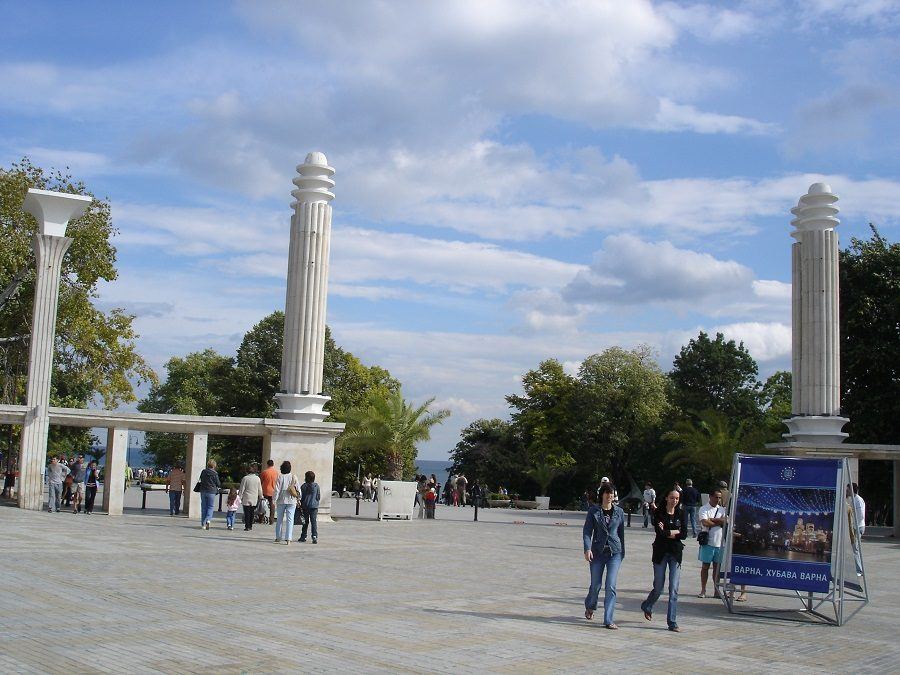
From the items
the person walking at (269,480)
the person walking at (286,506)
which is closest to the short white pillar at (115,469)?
the person walking at (269,480)

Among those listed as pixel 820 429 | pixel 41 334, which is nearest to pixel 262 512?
pixel 41 334

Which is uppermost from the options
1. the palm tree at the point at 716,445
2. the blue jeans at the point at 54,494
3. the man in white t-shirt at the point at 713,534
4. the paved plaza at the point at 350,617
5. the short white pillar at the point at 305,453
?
the palm tree at the point at 716,445

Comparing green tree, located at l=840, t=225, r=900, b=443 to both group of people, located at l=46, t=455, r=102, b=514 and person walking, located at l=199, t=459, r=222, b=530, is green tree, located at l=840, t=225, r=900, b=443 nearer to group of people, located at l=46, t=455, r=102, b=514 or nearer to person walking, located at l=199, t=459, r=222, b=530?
person walking, located at l=199, t=459, r=222, b=530

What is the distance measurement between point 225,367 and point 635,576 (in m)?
41.8

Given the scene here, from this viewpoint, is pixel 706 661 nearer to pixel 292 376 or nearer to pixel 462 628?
pixel 462 628

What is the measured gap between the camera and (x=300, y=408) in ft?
87.3

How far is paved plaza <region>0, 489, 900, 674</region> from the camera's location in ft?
27.7

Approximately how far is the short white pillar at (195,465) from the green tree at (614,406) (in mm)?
32521

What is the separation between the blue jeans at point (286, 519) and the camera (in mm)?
19477

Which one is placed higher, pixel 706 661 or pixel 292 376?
pixel 292 376

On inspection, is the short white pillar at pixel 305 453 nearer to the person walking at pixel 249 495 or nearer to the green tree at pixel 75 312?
the person walking at pixel 249 495

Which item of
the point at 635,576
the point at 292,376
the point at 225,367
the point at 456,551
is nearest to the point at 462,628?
the point at 635,576

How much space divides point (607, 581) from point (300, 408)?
55.2ft

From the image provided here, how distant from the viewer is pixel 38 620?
30.7 feet
